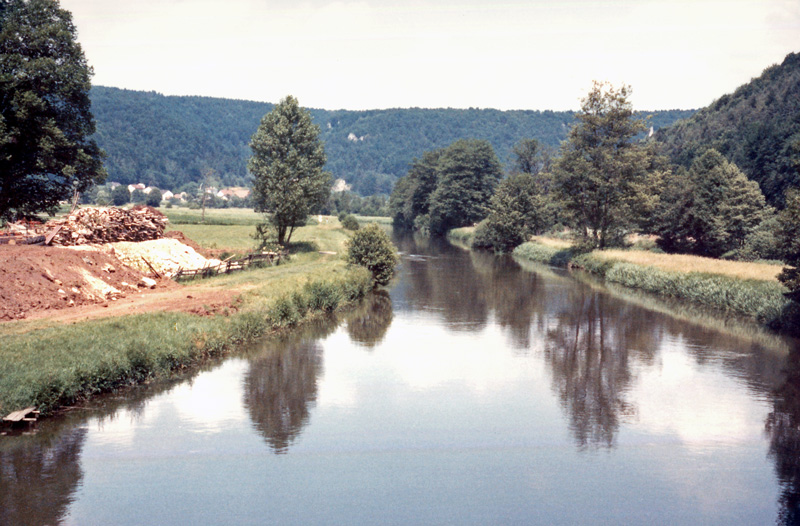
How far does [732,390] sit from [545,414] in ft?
22.1

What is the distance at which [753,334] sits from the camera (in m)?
28.2

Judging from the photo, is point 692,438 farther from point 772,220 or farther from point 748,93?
point 748,93

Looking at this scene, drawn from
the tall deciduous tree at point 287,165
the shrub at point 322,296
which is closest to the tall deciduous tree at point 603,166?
the tall deciduous tree at point 287,165

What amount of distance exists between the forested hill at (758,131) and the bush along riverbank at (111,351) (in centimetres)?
2277

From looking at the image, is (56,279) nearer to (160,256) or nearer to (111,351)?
(160,256)

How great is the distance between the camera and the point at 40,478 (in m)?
12.4

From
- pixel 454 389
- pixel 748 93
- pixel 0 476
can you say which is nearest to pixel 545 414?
pixel 454 389

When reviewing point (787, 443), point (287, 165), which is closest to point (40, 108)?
point (287, 165)

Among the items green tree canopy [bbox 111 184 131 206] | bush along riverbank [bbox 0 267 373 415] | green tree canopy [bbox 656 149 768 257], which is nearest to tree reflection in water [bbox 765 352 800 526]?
bush along riverbank [bbox 0 267 373 415]

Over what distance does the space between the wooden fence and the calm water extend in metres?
10.7

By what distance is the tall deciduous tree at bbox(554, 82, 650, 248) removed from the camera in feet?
180

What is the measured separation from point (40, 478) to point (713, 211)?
56.9 m

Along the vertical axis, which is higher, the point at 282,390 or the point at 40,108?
the point at 40,108

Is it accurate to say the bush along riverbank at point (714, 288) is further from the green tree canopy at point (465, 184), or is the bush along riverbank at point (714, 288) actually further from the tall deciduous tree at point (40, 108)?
the green tree canopy at point (465, 184)
